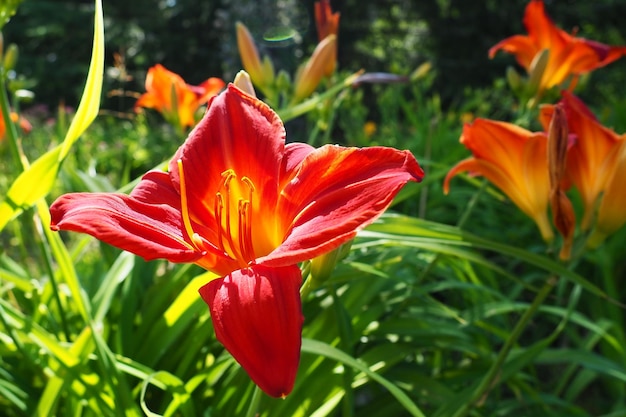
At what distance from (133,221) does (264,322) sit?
203 mm

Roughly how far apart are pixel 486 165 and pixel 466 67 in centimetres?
926

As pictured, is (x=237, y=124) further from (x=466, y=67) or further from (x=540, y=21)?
(x=466, y=67)

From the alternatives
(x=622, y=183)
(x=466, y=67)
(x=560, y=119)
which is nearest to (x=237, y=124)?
(x=560, y=119)

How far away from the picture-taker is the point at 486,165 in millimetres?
1074

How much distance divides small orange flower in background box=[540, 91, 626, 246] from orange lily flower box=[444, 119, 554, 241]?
55 mm

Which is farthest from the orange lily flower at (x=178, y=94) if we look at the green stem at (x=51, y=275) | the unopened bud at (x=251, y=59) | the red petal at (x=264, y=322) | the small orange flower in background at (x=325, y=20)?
the red petal at (x=264, y=322)

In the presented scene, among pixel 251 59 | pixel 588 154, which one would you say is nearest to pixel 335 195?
pixel 588 154

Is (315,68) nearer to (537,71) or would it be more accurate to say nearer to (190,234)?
(537,71)

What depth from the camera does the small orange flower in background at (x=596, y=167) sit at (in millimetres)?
946

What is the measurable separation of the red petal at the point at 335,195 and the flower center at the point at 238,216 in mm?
47

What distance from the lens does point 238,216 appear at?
2.43 feet

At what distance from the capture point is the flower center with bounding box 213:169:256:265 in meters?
0.71

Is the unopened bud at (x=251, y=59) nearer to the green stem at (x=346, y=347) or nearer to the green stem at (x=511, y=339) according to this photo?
the green stem at (x=346, y=347)

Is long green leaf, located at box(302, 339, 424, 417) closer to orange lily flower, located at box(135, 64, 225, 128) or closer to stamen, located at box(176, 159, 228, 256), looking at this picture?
stamen, located at box(176, 159, 228, 256)
